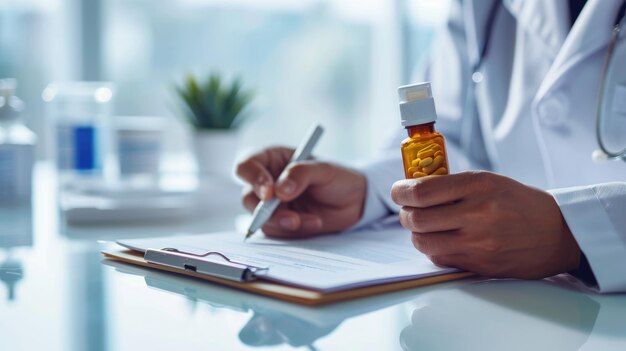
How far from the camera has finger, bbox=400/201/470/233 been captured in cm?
59

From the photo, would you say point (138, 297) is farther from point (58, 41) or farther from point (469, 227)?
point (58, 41)

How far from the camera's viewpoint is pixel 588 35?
88cm

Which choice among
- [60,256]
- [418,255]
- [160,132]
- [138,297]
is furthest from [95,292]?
[160,132]

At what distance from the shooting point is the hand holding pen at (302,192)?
81cm

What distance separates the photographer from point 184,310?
518mm

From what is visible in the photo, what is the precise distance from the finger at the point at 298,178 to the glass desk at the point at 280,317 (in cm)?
21

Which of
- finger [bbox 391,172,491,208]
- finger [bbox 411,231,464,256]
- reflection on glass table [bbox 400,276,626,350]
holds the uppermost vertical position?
finger [bbox 391,172,491,208]

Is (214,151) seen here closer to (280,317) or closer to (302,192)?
(302,192)

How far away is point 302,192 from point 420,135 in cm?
35

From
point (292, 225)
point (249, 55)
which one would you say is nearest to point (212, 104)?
point (292, 225)

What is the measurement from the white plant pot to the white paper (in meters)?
0.79

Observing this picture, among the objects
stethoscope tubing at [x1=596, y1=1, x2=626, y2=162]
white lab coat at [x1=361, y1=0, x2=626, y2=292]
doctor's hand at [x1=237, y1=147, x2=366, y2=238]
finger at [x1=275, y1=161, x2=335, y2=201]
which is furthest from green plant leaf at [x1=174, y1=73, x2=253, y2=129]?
stethoscope tubing at [x1=596, y1=1, x2=626, y2=162]

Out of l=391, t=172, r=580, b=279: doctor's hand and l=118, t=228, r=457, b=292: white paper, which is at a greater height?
l=391, t=172, r=580, b=279: doctor's hand

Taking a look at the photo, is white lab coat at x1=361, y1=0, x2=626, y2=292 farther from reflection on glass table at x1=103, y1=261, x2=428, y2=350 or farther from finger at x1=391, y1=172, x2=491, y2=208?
reflection on glass table at x1=103, y1=261, x2=428, y2=350
